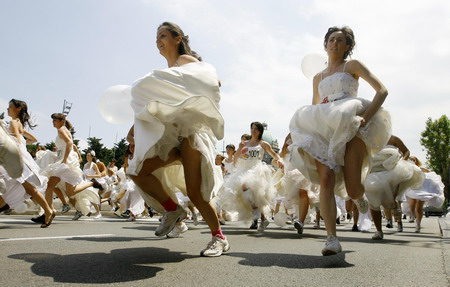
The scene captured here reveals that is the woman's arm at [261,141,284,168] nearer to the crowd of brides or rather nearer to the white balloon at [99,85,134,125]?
the crowd of brides

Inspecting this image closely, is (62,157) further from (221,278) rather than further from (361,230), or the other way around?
(221,278)

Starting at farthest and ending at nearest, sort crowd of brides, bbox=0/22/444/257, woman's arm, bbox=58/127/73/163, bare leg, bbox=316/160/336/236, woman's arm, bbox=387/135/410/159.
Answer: woman's arm, bbox=58/127/73/163 < woman's arm, bbox=387/135/410/159 < bare leg, bbox=316/160/336/236 < crowd of brides, bbox=0/22/444/257

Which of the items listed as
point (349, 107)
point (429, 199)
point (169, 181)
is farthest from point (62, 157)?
point (429, 199)

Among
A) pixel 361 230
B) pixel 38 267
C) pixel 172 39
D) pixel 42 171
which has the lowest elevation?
pixel 38 267

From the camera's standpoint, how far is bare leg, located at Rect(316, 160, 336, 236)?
4.16 meters

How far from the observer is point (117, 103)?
22.9 ft

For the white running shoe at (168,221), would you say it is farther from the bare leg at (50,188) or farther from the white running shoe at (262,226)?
the bare leg at (50,188)

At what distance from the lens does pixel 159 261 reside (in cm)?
378

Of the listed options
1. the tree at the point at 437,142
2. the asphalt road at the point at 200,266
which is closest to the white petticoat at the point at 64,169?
the asphalt road at the point at 200,266

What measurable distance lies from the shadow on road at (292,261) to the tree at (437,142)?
2450 inches

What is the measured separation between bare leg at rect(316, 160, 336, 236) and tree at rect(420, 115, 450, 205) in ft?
204

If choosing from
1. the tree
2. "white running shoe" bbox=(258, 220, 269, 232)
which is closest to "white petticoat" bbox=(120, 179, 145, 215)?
"white running shoe" bbox=(258, 220, 269, 232)

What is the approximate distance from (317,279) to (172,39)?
Answer: 8.88ft

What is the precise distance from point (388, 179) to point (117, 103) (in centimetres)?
460
